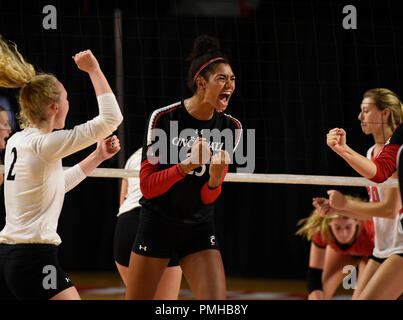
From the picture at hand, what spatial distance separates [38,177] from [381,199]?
7.19 feet

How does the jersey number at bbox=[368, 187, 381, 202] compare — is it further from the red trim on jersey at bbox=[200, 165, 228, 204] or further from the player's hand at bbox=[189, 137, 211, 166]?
the player's hand at bbox=[189, 137, 211, 166]

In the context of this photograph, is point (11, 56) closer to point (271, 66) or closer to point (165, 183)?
point (165, 183)

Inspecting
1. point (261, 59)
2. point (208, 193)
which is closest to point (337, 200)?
point (208, 193)

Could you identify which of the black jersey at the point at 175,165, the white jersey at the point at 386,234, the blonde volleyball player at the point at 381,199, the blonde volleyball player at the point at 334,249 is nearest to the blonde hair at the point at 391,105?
the blonde volleyball player at the point at 381,199

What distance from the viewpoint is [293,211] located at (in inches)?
274

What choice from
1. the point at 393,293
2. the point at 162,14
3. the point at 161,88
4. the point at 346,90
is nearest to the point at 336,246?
the point at 393,293

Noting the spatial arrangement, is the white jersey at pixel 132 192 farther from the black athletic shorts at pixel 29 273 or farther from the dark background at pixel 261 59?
the dark background at pixel 261 59

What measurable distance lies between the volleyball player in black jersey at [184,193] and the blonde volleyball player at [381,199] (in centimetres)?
60

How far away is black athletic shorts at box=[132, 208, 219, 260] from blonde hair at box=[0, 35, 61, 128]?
2.19 ft

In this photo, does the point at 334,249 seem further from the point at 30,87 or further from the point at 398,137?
the point at 30,87

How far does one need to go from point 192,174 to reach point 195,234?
0.89 feet

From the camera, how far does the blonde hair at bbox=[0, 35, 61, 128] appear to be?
9.16 feet

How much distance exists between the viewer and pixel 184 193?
2.95 metres
